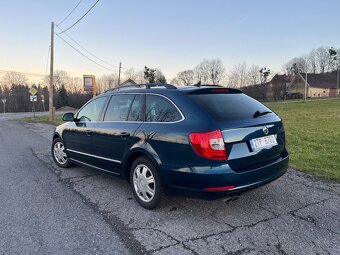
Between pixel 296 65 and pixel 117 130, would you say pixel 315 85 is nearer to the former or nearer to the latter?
pixel 296 65

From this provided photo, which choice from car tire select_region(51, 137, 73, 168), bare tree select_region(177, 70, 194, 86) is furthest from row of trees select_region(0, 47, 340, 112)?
car tire select_region(51, 137, 73, 168)

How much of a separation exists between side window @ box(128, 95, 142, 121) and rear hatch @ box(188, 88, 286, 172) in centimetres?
85

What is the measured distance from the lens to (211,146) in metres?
2.86

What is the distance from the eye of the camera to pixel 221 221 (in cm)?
319

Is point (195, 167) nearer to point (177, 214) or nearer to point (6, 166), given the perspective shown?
point (177, 214)

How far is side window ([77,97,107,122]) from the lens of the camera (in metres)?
4.57

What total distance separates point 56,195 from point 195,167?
8.01 feet

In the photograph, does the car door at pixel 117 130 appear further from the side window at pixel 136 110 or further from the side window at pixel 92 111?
the side window at pixel 92 111

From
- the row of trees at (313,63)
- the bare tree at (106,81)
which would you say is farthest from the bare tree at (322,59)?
the bare tree at (106,81)

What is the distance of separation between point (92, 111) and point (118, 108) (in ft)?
2.67

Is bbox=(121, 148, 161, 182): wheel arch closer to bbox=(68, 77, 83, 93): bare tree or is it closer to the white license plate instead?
the white license plate

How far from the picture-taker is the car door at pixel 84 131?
4543 millimetres

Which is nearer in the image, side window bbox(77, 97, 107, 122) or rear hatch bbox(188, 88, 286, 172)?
rear hatch bbox(188, 88, 286, 172)

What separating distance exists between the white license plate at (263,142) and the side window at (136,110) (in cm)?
157
